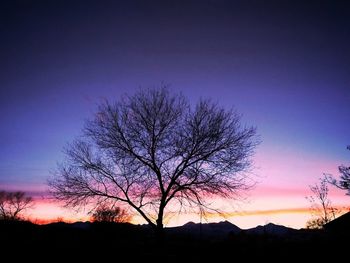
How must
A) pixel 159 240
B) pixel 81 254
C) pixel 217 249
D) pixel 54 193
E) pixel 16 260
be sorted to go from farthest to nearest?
pixel 54 193 < pixel 159 240 < pixel 217 249 < pixel 81 254 < pixel 16 260

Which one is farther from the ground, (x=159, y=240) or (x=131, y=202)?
(x=131, y=202)

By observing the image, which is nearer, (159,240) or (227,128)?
(159,240)

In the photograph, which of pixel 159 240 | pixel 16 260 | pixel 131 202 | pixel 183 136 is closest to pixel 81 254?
pixel 16 260

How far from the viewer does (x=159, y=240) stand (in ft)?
60.4

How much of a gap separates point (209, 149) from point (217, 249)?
26.6 ft

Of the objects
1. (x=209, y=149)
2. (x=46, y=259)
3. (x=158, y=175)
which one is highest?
(x=209, y=149)

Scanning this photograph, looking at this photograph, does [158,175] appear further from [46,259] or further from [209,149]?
[46,259]

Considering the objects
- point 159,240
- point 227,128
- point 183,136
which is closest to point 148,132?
point 183,136

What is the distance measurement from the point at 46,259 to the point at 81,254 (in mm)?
Result: 1315

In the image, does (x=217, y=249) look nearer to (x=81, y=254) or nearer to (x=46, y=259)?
(x=81, y=254)

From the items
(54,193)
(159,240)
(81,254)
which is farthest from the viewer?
(54,193)

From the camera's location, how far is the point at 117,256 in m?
11.3

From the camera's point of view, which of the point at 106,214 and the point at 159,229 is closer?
the point at 159,229

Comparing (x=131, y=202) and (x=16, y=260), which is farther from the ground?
(x=131, y=202)
